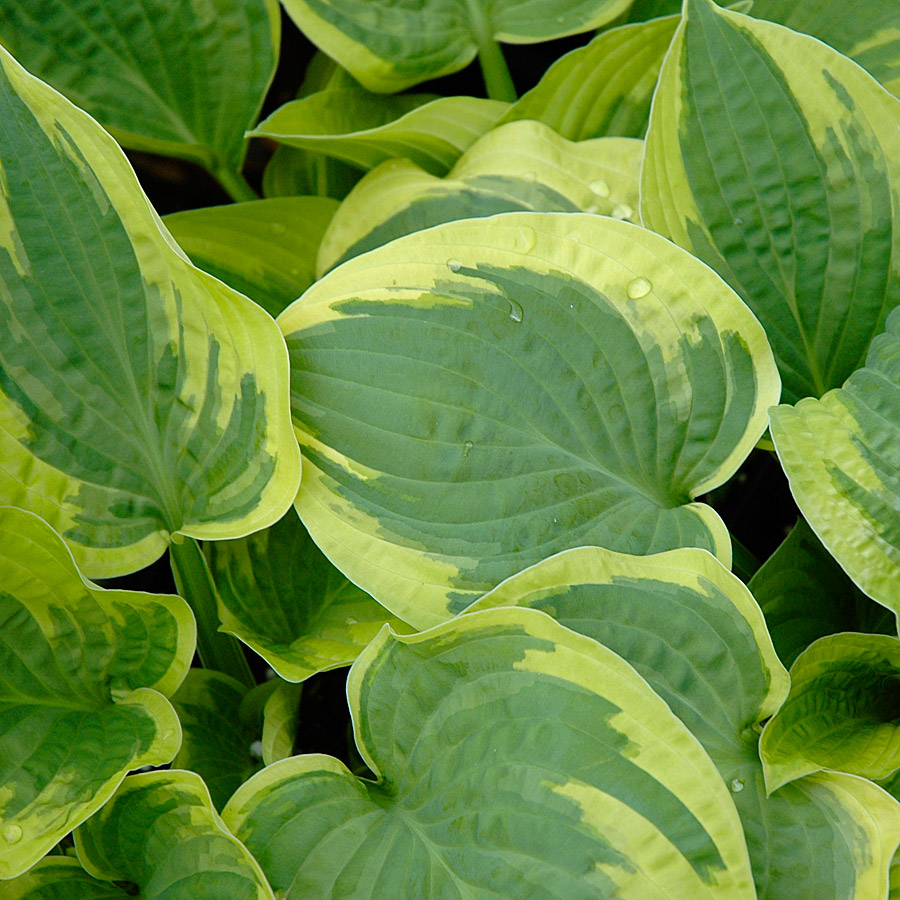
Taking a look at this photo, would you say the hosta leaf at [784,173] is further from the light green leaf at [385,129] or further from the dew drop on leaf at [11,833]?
the dew drop on leaf at [11,833]

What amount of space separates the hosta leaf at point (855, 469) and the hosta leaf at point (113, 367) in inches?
13.0

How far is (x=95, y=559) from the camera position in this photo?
24.5 inches

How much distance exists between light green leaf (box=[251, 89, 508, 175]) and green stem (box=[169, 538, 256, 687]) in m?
0.39

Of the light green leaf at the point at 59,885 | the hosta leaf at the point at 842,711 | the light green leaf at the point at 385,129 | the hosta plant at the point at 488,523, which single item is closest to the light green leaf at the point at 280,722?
the hosta plant at the point at 488,523

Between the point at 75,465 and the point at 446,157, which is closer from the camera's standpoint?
the point at 75,465

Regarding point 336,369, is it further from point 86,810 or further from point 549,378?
point 86,810

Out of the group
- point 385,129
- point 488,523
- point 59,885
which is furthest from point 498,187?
point 59,885

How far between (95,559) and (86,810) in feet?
0.59

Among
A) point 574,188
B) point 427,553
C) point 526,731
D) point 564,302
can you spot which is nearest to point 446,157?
point 574,188

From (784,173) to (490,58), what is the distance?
0.39 meters

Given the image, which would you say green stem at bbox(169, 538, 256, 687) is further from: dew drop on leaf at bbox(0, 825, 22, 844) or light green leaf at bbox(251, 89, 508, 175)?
light green leaf at bbox(251, 89, 508, 175)

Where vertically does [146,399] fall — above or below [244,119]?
below

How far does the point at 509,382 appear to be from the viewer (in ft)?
1.95

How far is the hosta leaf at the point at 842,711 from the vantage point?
1.77ft
